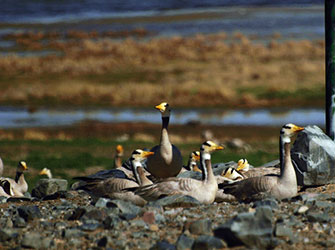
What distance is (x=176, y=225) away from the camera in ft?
33.3

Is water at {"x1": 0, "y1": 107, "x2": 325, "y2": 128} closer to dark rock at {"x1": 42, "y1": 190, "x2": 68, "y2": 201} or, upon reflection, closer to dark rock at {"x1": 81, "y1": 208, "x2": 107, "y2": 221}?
dark rock at {"x1": 42, "y1": 190, "x2": 68, "y2": 201}

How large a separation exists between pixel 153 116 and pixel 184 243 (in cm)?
2485

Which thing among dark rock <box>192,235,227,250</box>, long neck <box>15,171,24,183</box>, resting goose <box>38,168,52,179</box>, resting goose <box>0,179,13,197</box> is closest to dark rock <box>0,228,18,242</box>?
dark rock <box>192,235,227,250</box>

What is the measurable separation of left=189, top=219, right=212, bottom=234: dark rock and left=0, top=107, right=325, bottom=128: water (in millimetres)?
20134

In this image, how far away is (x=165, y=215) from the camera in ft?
34.7

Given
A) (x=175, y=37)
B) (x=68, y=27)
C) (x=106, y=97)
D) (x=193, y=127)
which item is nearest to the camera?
(x=193, y=127)

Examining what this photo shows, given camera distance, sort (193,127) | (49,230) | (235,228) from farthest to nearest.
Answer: (193,127), (49,230), (235,228)

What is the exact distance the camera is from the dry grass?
38.8m

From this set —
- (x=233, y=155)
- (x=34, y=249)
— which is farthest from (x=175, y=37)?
(x=34, y=249)

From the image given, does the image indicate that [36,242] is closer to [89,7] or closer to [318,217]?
[318,217]

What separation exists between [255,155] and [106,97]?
17.0 meters

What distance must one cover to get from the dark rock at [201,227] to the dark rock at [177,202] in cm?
138

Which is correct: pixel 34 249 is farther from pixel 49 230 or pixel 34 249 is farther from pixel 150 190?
pixel 150 190

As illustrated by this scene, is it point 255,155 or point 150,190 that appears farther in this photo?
point 255,155
